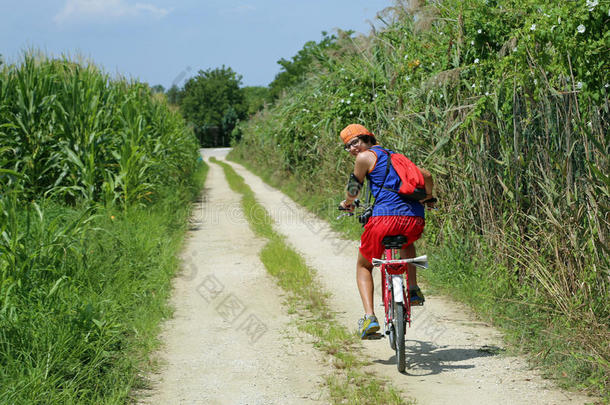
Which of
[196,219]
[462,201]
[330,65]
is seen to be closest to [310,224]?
[196,219]

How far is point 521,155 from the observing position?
543cm

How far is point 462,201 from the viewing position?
23.0 ft

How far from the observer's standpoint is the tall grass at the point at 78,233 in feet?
13.8

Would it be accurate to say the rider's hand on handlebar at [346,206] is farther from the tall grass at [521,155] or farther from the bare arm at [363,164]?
the tall grass at [521,155]

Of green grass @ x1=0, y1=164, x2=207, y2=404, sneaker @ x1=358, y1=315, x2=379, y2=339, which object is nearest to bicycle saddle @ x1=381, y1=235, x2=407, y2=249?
sneaker @ x1=358, y1=315, x2=379, y2=339

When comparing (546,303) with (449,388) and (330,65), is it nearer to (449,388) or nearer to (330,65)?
(449,388)

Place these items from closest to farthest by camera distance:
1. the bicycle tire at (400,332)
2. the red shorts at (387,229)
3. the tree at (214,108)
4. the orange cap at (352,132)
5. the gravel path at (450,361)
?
the gravel path at (450,361) → the bicycle tire at (400,332) → the red shorts at (387,229) → the orange cap at (352,132) → the tree at (214,108)

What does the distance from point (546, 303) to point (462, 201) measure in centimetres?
214

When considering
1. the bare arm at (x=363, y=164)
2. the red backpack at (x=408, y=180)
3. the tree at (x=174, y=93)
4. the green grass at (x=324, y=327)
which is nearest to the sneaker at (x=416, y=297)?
the green grass at (x=324, y=327)

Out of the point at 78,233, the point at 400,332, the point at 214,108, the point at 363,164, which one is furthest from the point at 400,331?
the point at 214,108

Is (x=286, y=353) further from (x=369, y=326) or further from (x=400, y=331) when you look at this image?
(x=400, y=331)

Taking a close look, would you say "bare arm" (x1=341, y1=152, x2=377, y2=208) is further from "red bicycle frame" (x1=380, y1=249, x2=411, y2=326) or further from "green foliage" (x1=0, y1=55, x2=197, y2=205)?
"green foliage" (x1=0, y1=55, x2=197, y2=205)

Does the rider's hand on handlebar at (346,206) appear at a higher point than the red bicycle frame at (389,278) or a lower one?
higher

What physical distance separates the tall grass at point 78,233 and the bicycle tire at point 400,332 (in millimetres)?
1972
